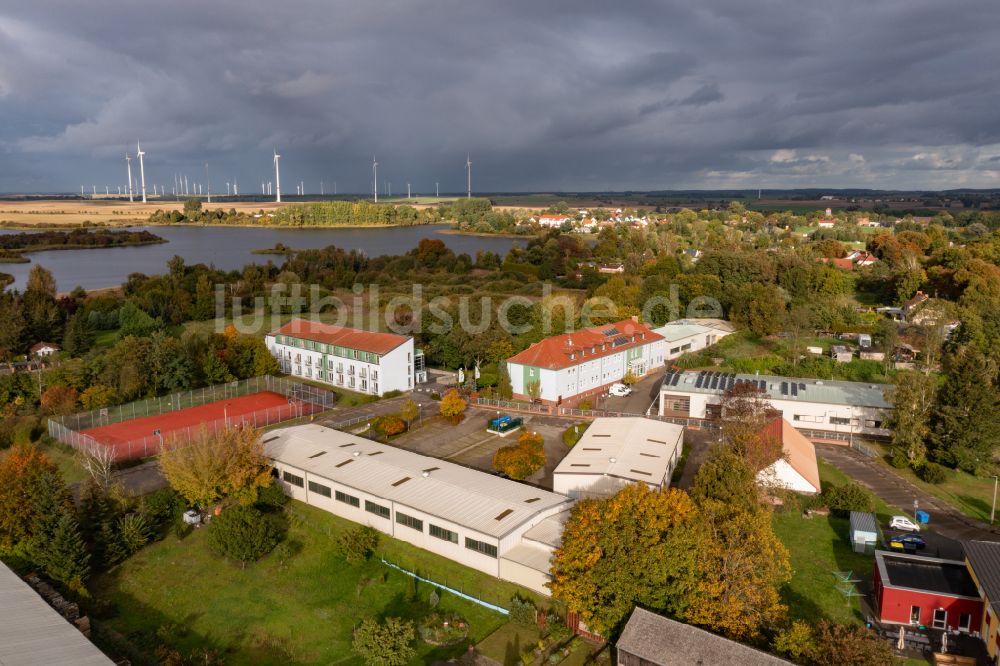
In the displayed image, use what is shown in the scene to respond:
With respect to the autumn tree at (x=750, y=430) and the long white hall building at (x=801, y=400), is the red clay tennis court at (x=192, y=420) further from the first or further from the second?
the autumn tree at (x=750, y=430)

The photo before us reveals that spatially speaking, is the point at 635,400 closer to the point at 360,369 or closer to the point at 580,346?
the point at 580,346

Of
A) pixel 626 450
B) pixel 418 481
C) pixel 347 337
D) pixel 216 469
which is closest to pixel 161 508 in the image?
pixel 216 469

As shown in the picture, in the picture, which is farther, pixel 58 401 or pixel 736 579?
pixel 58 401

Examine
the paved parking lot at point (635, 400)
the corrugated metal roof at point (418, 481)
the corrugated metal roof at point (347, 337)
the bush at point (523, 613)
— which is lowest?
the bush at point (523, 613)

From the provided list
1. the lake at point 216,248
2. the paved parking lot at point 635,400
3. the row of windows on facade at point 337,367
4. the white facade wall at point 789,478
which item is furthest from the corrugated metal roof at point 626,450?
the lake at point 216,248

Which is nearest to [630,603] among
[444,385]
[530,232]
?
[444,385]

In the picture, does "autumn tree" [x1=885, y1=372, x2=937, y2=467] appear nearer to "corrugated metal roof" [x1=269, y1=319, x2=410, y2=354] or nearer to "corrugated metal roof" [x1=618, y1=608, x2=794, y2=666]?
"corrugated metal roof" [x1=618, y1=608, x2=794, y2=666]
